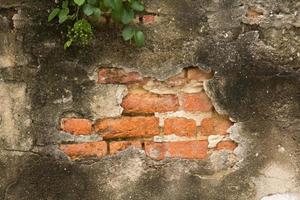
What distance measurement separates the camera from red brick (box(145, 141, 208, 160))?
2.43m

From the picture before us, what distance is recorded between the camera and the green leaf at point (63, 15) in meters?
2.21

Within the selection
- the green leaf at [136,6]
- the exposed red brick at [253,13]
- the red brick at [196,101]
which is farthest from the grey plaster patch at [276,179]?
the green leaf at [136,6]

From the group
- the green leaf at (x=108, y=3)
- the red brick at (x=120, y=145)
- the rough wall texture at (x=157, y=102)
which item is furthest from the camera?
the red brick at (x=120, y=145)

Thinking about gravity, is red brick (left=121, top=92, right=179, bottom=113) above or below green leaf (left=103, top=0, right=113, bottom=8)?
below

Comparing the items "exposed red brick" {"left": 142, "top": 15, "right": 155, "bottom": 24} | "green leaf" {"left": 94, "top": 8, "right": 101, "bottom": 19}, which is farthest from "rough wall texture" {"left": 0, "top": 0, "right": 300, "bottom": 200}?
"green leaf" {"left": 94, "top": 8, "right": 101, "bottom": 19}

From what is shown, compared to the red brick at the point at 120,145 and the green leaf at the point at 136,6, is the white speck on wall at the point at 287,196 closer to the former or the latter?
the red brick at the point at 120,145

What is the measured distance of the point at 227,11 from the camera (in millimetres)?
2312

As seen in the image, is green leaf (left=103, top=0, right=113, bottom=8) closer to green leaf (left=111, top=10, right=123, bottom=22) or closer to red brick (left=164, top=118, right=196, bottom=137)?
green leaf (left=111, top=10, right=123, bottom=22)

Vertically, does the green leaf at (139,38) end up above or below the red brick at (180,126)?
above

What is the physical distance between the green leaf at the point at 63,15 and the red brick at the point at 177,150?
672 mm

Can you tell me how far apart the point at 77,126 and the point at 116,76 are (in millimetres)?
286

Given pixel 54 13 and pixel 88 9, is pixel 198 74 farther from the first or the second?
pixel 54 13

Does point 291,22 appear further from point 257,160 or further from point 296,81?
point 257,160

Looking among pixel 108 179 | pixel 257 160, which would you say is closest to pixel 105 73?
pixel 108 179
